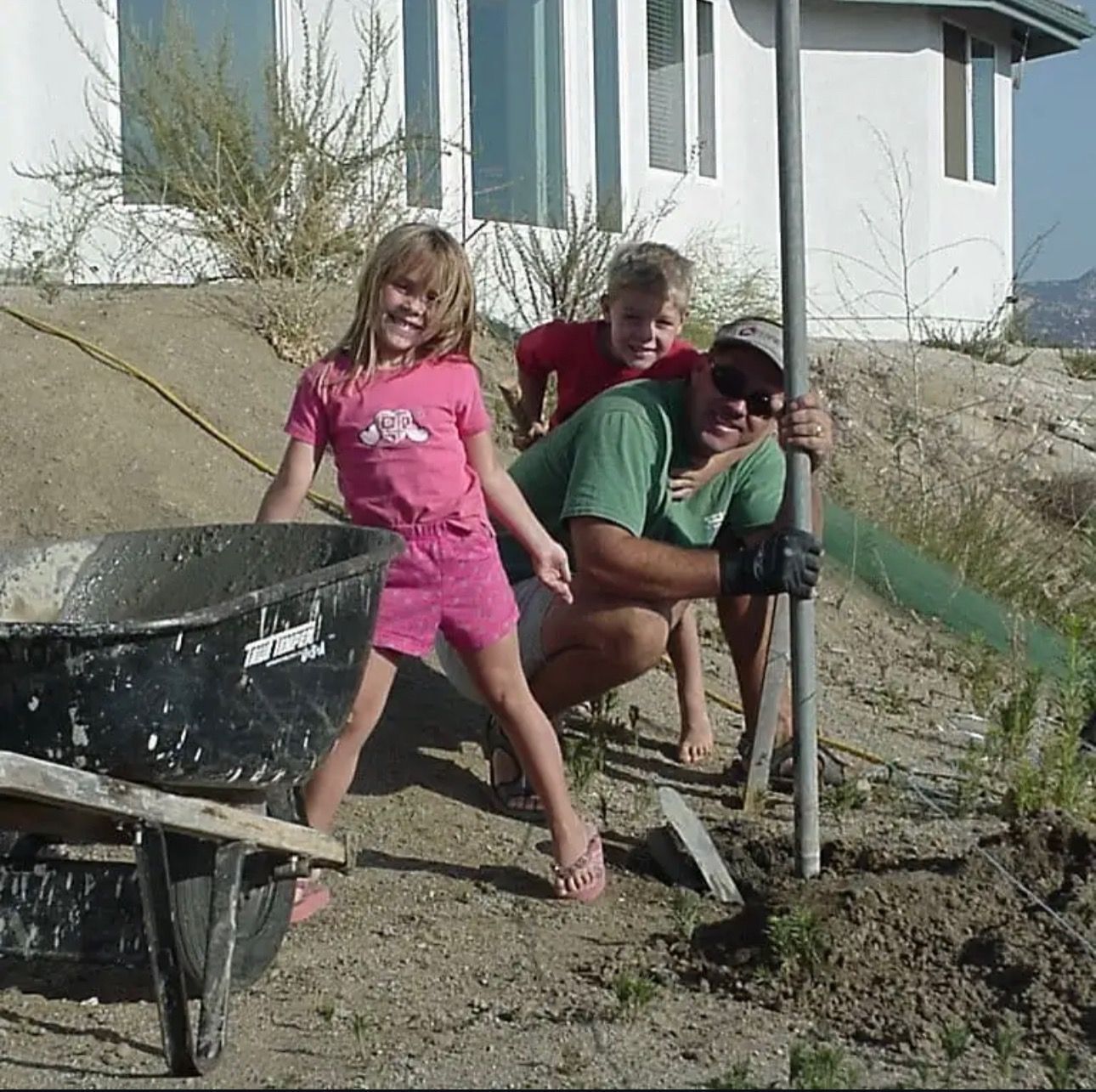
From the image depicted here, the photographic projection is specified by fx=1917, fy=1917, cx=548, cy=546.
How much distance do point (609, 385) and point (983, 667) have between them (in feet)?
6.54

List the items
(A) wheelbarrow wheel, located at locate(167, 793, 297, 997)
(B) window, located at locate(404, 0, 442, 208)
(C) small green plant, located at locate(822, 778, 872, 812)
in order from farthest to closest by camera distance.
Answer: (B) window, located at locate(404, 0, 442, 208) → (C) small green plant, located at locate(822, 778, 872, 812) → (A) wheelbarrow wheel, located at locate(167, 793, 297, 997)

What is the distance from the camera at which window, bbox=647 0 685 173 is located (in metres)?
16.9

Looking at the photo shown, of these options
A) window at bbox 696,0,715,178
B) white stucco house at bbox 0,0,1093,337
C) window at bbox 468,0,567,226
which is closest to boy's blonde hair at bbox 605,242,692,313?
white stucco house at bbox 0,0,1093,337

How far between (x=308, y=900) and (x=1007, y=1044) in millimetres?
1752

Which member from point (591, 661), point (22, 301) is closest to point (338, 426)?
point (591, 661)

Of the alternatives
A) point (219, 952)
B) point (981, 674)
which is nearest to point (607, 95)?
point (981, 674)

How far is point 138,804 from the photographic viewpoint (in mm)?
3338

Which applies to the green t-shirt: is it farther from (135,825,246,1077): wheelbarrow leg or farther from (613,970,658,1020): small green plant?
(135,825,246,1077): wheelbarrow leg

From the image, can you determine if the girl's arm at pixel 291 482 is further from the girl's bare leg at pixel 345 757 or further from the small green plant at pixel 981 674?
the small green plant at pixel 981 674

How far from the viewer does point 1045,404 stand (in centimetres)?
1599

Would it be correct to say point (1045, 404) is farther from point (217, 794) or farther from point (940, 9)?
point (217, 794)

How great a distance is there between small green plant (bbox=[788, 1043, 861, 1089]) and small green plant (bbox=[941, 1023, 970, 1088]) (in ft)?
0.54

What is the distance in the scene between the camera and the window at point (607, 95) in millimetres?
15336

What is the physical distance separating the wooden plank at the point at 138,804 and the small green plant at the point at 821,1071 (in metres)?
1.06
